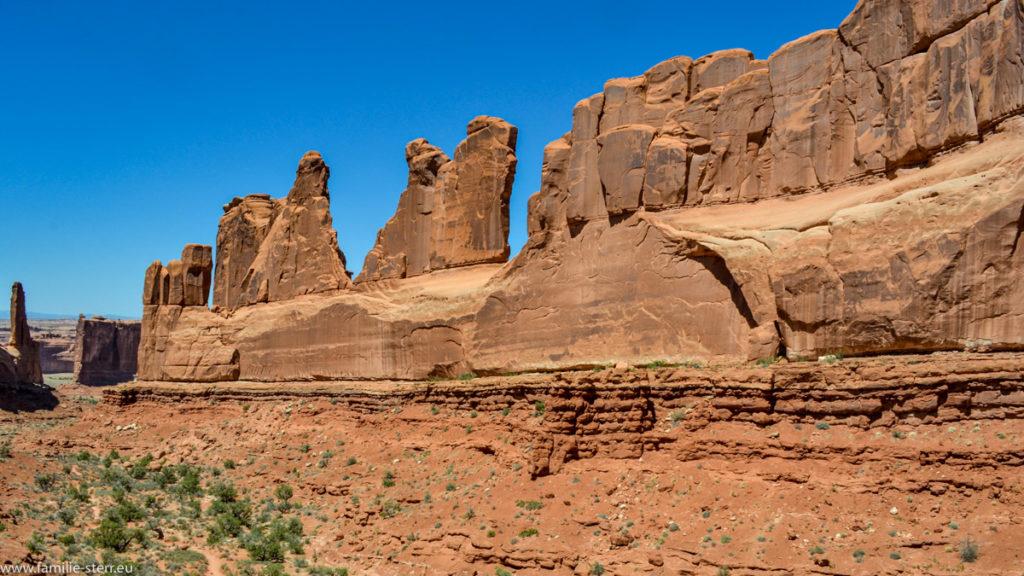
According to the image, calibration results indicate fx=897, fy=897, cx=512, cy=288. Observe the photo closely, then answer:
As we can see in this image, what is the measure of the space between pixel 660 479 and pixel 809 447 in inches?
114

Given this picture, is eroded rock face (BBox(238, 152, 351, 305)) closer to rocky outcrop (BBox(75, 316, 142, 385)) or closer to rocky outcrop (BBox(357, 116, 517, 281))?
rocky outcrop (BBox(357, 116, 517, 281))

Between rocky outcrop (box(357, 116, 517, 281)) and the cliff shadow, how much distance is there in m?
26.7

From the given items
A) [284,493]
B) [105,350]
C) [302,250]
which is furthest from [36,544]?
[105,350]

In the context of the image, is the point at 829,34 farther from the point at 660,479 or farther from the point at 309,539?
the point at 309,539

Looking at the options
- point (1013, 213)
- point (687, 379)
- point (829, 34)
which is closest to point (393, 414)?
point (687, 379)

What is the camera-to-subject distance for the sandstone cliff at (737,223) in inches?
591

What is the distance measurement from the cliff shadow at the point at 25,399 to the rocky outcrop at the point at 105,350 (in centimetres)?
2282

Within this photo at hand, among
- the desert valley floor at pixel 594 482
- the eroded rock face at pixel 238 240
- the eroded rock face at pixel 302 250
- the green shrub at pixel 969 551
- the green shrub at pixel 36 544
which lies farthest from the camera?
the eroded rock face at pixel 238 240

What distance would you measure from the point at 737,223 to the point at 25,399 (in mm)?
41833

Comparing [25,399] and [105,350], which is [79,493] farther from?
[105,350]

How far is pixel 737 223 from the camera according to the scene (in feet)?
61.3

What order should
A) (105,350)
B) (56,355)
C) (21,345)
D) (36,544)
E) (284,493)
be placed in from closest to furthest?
(36,544), (284,493), (21,345), (105,350), (56,355)

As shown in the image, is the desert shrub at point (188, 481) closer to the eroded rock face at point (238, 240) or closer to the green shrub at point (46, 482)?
the green shrub at point (46, 482)

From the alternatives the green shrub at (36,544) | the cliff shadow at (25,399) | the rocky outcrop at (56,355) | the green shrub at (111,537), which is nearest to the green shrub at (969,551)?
the green shrub at (36,544)
